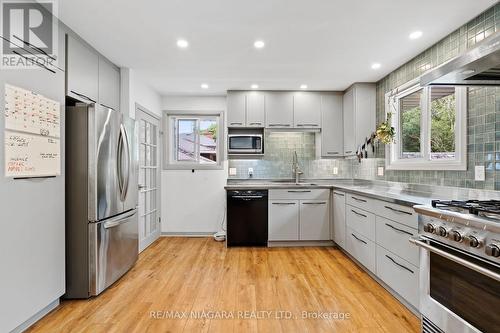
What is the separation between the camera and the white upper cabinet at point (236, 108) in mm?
4164

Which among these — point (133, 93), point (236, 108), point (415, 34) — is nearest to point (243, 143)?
point (236, 108)

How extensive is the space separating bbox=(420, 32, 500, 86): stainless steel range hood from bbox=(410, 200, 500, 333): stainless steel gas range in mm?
803

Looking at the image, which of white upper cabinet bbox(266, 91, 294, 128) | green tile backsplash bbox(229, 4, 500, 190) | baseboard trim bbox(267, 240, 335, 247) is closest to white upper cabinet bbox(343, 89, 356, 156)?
green tile backsplash bbox(229, 4, 500, 190)

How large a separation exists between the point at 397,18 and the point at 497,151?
1307mm

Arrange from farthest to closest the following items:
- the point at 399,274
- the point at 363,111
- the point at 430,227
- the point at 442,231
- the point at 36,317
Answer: the point at 363,111 → the point at 399,274 → the point at 36,317 → the point at 430,227 → the point at 442,231

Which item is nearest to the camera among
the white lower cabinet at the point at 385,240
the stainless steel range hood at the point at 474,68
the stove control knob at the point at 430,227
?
the stainless steel range hood at the point at 474,68

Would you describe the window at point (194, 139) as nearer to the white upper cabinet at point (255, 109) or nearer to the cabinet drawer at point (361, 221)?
the white upper cabinet at point (255, 109)

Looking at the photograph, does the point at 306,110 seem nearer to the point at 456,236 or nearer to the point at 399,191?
the point at 399,191

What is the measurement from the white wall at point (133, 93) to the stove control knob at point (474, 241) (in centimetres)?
344

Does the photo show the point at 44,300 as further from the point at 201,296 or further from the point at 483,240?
the point at 483,240

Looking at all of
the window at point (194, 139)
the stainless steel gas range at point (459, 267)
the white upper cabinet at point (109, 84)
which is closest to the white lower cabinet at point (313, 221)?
the window at point (194, 139)

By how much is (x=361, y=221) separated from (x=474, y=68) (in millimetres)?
1880

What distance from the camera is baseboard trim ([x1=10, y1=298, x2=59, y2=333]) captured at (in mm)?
1870

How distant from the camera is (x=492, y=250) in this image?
3.99 ft
